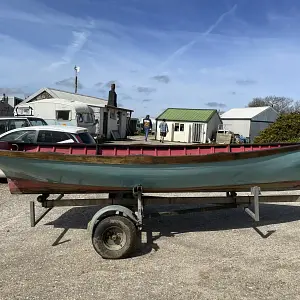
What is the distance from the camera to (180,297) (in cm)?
355

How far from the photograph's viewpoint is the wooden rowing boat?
477cm

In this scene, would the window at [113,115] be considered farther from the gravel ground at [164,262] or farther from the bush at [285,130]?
the gravel ground at [164,262]

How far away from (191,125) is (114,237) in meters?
26.1

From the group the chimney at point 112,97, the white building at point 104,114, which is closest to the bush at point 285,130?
the white building at point 104,114

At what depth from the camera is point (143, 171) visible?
4812mm

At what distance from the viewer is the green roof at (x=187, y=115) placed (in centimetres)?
3026

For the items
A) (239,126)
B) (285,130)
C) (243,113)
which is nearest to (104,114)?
(285,130)

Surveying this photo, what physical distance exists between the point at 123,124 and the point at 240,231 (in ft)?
85.0

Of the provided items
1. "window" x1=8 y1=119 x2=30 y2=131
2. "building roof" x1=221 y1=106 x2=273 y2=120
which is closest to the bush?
"window" x1=8 y1=119 x2=30 y2=131

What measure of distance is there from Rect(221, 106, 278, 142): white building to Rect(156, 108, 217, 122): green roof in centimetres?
396

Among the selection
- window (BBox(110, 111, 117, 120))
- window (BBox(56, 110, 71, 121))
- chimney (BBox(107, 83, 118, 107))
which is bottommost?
window (BBox(56, 110, 71, 121))

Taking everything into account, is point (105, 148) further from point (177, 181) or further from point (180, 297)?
point (180, 297)

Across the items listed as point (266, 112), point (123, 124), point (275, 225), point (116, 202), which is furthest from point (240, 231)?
point (266, 112)

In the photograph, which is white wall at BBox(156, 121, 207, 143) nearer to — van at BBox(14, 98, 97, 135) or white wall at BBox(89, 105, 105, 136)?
white wall at BBox(89, 105, 105, 136)
